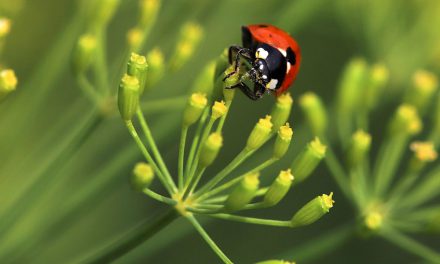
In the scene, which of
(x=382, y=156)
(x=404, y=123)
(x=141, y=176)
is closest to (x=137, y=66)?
(x=141, y=176)

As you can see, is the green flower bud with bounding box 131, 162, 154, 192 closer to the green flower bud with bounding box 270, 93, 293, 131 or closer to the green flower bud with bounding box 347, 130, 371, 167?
the green flower bud with bounding box 270, 93, 293, 131

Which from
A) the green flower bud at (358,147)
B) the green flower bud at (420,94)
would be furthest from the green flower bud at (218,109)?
the green flower bud at (420,94)

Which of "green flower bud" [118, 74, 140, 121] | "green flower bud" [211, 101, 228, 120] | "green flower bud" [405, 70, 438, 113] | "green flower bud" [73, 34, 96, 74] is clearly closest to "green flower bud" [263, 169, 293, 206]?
"green flower bud" [211, 101, 228, 120]

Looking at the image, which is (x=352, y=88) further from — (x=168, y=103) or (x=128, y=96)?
(x=128, y=96)

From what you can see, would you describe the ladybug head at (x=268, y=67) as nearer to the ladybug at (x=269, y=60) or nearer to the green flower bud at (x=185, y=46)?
the ladybug at (x=269, y=60)

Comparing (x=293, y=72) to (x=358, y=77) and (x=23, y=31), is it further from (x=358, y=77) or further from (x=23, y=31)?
(x=23, y=31)

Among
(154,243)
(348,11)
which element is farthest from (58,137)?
(348,11)
